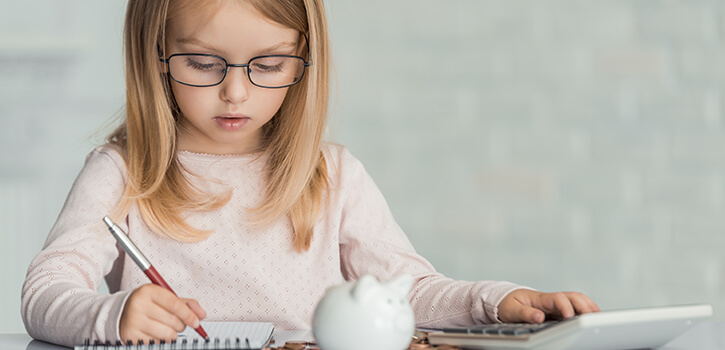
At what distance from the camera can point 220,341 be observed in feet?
2.58

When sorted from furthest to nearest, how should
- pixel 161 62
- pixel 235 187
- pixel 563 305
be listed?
pixel 235 187 < pixel 161 62 < pixel 563 305

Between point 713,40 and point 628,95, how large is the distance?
333mm

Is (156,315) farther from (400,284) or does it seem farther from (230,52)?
(230,52)

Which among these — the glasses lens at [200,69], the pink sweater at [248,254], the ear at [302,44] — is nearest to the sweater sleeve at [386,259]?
the pink sweater at [248,254]

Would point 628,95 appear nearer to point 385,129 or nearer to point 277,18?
point 385,129

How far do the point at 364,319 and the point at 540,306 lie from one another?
1.05ft

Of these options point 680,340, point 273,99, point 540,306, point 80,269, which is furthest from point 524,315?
point 80,269

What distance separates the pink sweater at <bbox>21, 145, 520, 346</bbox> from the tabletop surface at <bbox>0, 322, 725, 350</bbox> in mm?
74

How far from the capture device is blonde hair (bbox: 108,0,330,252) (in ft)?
3.86

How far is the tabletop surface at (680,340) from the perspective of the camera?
2.77ft

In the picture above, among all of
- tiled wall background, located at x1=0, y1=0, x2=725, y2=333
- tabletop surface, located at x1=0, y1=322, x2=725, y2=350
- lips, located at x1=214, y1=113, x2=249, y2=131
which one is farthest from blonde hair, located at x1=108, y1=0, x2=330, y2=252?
tiled wall background, located at x1=0, y1=0, x2=725, y2=333

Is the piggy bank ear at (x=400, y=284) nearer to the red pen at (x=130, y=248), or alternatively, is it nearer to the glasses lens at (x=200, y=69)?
the red pen at (x=130, y=248)

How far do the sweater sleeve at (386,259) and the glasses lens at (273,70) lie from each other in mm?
232

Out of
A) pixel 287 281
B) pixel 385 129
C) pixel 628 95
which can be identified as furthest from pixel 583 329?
pixel 628 95
